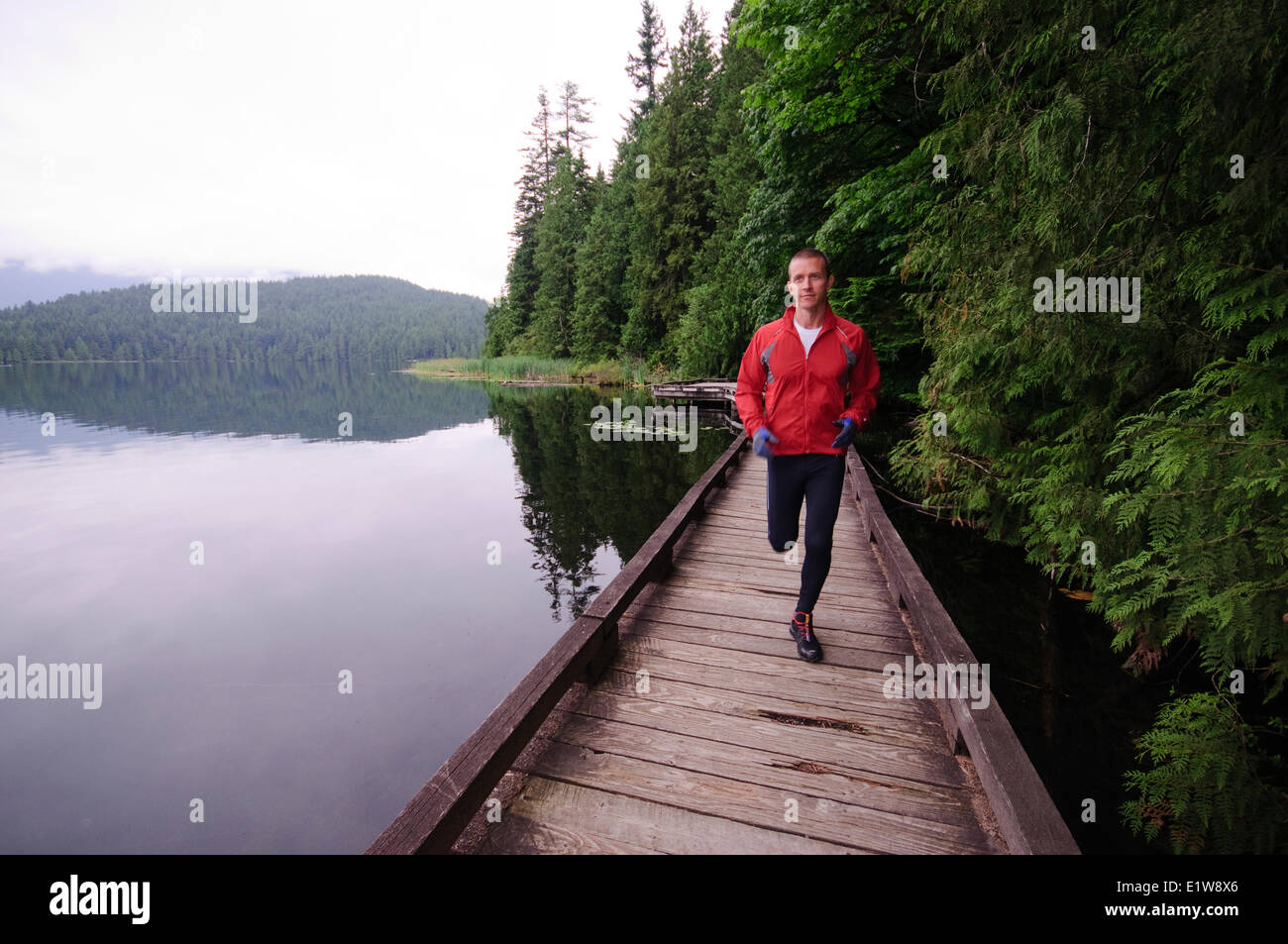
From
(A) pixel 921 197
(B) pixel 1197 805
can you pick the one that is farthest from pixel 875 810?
(A) pixel 921 197

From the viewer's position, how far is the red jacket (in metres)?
3.19

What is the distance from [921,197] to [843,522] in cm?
653

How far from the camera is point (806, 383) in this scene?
3199 millimetres

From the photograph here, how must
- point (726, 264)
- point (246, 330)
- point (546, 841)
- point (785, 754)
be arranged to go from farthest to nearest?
1. point (246, 330)
2. point (726, 264)
3. point (785, 754)
4. point (546, 841)

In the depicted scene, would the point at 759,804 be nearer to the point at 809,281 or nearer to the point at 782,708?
the point at 782,708

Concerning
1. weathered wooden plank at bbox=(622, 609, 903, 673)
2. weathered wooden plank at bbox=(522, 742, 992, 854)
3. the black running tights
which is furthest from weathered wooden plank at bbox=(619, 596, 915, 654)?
weathered wooden plank at bbox=(522, 742, 992, 854)

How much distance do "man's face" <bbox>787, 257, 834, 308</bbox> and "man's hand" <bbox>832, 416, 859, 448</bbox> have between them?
0.69 metres

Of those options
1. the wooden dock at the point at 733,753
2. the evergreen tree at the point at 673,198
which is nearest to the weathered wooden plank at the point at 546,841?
the wooden dock at the point at 733,753

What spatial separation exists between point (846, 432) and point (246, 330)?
590 feet

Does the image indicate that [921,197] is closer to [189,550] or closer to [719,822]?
[719,822]

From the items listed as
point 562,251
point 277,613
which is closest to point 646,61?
point 562,251

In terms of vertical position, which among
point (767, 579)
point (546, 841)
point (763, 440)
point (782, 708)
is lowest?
point (546, 841)

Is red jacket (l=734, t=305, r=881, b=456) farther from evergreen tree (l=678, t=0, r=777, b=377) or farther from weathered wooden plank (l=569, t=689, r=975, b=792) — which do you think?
evergreen tree (l=678, t=0, r=777, b=377)
